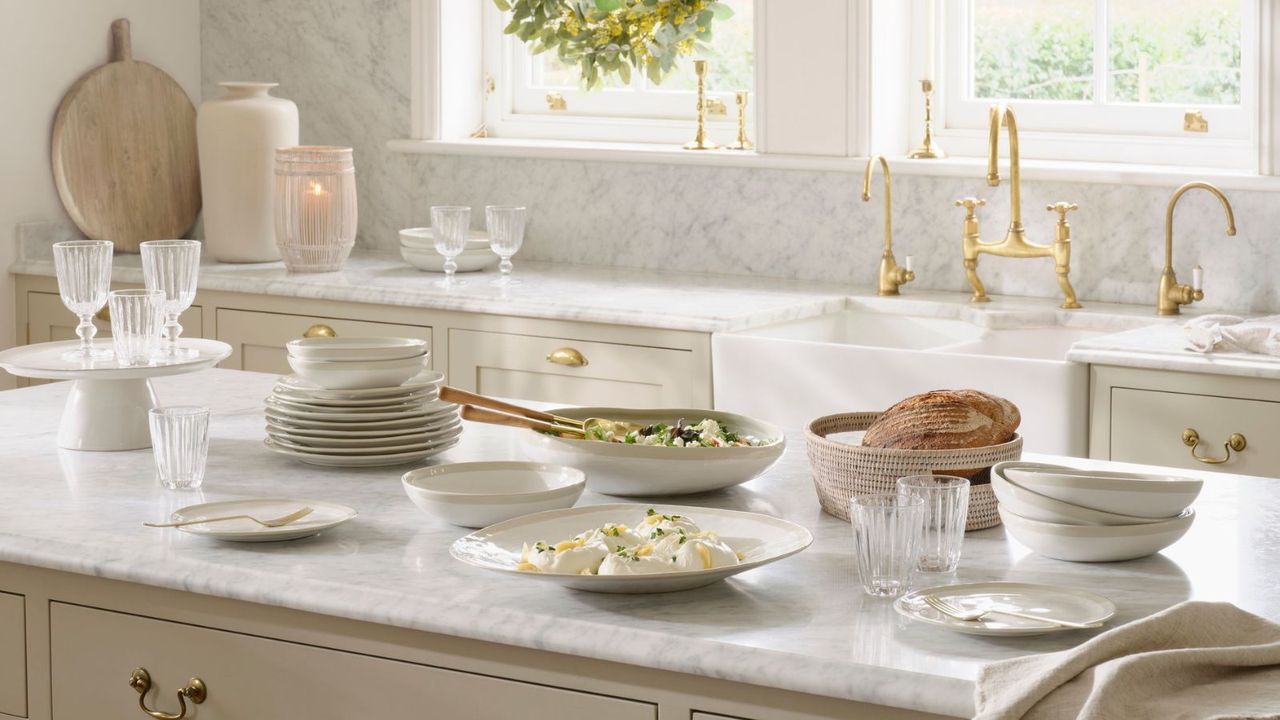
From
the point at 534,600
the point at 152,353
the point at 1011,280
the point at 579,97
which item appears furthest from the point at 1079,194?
the point at 534,600

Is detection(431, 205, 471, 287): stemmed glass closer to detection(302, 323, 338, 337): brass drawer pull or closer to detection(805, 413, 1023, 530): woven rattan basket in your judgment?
detection(302, 323, 338, 337): brass drawer pull

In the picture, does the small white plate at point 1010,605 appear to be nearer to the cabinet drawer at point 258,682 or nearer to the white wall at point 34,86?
the cabinet drawer at point 258,682

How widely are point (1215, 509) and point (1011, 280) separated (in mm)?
1986

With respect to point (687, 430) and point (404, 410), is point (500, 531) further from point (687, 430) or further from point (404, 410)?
point (404, 410)

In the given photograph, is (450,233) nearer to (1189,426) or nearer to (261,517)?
(1189,426)

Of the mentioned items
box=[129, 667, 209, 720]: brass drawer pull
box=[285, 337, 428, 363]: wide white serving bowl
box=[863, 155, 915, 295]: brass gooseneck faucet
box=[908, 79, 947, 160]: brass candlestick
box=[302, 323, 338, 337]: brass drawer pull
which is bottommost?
box=[129, 667, 209, 720]: brass drawer pull

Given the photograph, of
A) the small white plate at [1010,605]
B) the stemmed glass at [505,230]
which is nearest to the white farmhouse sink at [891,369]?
the stemmed glass at [505,230]

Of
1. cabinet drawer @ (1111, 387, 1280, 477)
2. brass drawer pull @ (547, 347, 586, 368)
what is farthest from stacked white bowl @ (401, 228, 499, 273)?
cabinet drawer @ (1111, 387, 1280, 477)

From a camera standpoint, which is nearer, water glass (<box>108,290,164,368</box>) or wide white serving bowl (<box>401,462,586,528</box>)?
wide white serving bowl (<box>401,462,586,528</box>)

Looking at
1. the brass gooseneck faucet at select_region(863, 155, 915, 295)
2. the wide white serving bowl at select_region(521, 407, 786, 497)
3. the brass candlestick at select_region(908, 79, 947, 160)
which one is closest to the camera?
the wide white serving bowl at select_region(521, 407, 786, 497)

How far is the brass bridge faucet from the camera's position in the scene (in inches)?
143

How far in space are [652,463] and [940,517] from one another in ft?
1.25

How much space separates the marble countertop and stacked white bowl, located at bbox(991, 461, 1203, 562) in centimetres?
2

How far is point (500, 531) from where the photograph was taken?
66.0 inches
